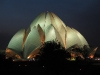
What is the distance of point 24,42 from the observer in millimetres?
56344

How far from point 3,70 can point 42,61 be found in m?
5.33

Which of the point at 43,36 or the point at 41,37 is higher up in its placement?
the point at 43,36

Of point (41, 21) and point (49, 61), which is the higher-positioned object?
point (41, 21)

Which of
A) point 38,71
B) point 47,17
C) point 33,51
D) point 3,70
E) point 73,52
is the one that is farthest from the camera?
point 47,17

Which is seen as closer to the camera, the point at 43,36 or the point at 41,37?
the point at 41,37

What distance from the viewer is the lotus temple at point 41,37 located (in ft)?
176

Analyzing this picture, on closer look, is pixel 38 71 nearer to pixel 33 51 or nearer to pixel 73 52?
pixel 33 51

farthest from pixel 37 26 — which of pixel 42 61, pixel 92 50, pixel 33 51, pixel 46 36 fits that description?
pixel 42 61

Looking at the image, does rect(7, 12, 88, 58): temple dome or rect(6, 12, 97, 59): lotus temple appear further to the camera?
rect(7, 12, 88, 58): temple dome

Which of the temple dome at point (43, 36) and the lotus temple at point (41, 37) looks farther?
the temple dome at point (43, 36)

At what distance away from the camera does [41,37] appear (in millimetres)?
55250

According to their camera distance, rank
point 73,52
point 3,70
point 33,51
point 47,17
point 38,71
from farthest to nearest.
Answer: point 47,17 → point 73,52 → point 33,51 → point 38,71 → point 3,70

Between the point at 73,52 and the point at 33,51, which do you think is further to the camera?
the point at 73,52

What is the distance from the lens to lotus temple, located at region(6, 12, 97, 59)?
53.6 metres
